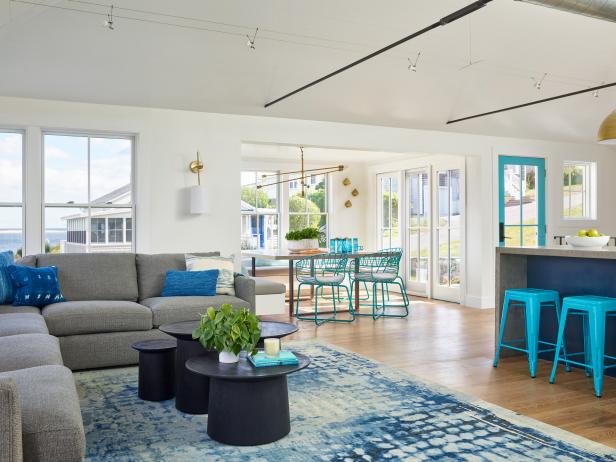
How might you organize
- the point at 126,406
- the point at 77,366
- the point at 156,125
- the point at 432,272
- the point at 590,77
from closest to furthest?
the point at 126,406
the point at 77,366
the point at 156,125
the point at 590,77
the point at 432,272

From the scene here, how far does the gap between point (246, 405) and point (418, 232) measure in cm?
674

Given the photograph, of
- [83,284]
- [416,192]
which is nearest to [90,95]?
[83,284]

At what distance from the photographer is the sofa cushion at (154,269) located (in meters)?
5.59

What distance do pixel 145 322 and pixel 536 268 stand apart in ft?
10.8

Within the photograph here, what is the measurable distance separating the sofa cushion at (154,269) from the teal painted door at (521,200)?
4650 millimetres

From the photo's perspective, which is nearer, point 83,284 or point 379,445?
point 379,445

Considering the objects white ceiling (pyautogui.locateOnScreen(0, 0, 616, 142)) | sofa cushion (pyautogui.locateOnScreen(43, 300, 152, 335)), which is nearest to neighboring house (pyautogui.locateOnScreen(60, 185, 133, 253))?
white ceiling (pyautogui.locateOnScreen(0, 0, 616, 142))

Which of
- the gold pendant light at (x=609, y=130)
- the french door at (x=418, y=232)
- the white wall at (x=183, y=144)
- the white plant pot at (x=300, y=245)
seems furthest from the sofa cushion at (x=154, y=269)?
the french door at (x=418, y=232)

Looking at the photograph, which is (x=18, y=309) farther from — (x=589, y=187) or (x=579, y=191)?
(x=589, y=187)

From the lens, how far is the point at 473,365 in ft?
15.8

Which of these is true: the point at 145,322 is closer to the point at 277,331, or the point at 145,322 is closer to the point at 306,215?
the point at 277,331

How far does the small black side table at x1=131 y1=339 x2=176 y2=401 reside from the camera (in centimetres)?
384

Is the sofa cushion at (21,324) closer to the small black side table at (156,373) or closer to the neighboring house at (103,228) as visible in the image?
the small black side table at (156,373)

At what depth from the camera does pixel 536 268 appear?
5.09m
